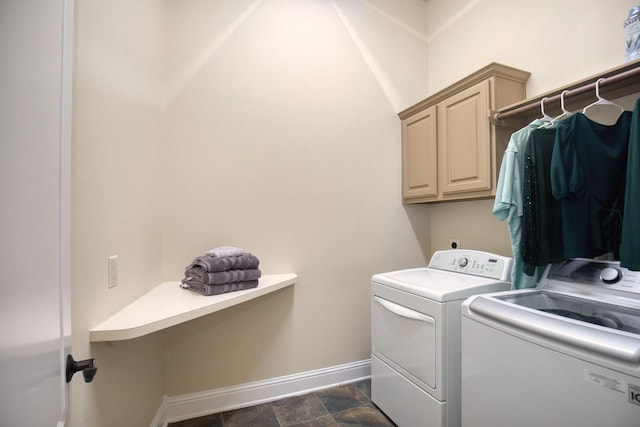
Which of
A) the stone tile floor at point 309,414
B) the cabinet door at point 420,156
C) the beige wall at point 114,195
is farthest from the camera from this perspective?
the cabinet door at point 420,156

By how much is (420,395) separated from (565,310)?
0.80 metres

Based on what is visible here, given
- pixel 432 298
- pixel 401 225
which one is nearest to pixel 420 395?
pixel 432 298

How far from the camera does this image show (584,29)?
A: 1.49 meters

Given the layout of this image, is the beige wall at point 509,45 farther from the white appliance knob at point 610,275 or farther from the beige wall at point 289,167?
the white appliance knob at point 610,275

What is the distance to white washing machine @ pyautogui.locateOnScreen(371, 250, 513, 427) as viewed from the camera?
1.34m

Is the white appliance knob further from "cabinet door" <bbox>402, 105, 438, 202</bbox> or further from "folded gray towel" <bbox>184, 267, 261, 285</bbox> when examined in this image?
"folded gray towel" <bbox>184, 267, 261, 285</bbox>

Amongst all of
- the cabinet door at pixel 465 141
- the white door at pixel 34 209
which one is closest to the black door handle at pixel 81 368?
the white door at pixel 34 209

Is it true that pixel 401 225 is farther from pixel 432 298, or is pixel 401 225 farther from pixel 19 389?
pixel 19 389

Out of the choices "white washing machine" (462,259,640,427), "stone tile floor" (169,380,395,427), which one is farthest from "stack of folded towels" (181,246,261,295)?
"white washing machine" (462,259,640,427)

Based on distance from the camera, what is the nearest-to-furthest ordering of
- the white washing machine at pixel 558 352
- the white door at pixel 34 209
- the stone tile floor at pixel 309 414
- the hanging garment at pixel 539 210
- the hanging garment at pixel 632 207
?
1. the white door at pixel 34 209
2. the white washing machine at pixel 558 352
3. the hanging garment at pixel 632 207
4. the hanging garment at pixel 539 210
5. the stone tile floor at pixel 309 414

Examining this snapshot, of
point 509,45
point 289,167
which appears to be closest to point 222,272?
point 289,167

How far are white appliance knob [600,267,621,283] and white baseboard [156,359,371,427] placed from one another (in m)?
Answer: 1.63

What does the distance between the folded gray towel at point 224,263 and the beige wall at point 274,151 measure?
29 cm

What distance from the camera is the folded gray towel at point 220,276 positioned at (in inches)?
57.3
